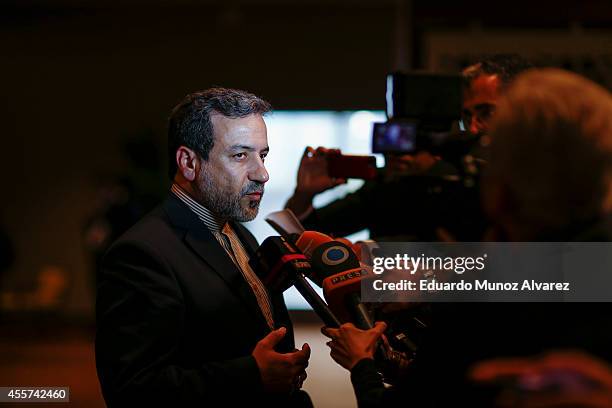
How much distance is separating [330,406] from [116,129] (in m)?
5.27

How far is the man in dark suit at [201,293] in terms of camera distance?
1.34 metres

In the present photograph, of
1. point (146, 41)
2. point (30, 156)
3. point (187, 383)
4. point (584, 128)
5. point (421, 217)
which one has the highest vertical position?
point (146, 41)

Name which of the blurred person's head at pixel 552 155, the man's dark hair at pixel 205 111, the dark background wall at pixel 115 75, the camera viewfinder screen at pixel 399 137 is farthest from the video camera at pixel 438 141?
the dark background wall at pixel 115 75

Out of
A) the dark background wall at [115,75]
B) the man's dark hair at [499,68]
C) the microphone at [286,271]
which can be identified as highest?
the dark background wall at [115,75]

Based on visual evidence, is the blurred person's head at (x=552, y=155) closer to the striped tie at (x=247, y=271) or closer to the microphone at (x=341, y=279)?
the microphone at (x=341, y=279)

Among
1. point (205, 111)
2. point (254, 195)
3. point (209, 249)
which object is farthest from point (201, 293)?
point (205, 111)

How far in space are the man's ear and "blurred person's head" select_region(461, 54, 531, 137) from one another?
26.7 inches

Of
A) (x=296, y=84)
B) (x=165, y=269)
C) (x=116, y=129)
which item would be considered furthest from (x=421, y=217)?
(x=116, y=129)

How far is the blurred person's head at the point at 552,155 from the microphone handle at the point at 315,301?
1.49 ft

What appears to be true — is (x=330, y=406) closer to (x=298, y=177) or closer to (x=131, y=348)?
(x=298, y=177)

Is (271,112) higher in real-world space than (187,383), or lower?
higher

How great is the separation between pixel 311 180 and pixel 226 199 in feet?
1.15

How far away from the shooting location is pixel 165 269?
4.59 ft

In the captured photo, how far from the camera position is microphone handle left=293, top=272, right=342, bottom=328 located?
4.48 ft
